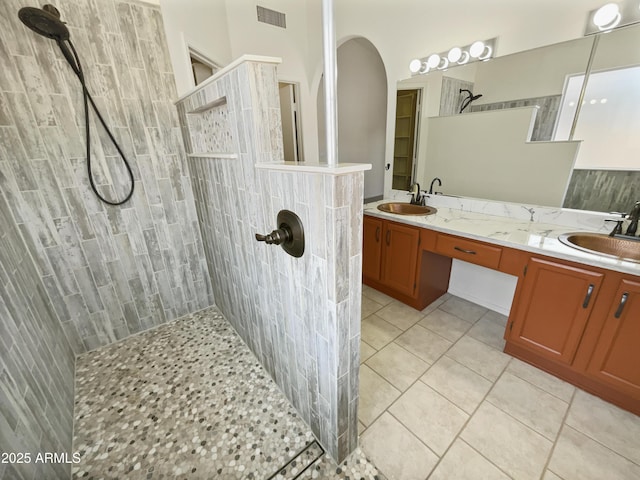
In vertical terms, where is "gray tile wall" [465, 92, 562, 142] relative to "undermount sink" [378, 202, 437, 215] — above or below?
above

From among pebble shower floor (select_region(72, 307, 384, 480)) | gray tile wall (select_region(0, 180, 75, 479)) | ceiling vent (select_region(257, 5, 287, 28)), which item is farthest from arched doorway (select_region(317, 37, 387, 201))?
gray tile wall (select_region(0, 180, 75, 479))

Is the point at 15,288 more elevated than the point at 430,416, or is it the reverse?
→ the point at 15,288

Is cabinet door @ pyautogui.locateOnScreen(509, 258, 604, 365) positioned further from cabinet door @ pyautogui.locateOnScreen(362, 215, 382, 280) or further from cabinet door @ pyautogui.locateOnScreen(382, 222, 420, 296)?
cabinet door @ pyautogui.locateOnScreen(362, 215, 382, 280)

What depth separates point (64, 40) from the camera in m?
1.42

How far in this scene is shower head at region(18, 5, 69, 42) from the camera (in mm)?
1255

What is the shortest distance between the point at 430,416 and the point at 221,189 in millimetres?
1733

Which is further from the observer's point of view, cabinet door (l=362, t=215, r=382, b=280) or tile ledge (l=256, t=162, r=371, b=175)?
cabinet door (l=362, t=215, r=382, b=280)

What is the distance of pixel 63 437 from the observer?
3.95 ft

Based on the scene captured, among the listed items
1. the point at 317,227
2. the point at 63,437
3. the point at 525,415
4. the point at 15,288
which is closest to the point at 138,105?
the point at 15,288

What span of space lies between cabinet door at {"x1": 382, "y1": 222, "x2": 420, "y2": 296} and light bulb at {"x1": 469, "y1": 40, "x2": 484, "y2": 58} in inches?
50.7

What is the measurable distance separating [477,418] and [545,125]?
1.84 meters

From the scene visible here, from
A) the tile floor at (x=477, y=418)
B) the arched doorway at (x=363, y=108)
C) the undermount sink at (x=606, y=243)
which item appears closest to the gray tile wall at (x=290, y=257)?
the tile floor at (x=477, y=418)

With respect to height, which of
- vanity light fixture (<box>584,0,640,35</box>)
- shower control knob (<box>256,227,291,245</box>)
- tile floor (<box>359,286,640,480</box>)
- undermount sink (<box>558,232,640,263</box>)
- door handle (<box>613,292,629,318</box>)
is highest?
vanity light fixture (<box>584,0,640,35</box>)

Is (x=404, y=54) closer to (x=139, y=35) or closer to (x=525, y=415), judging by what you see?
(x=139, y=35)
